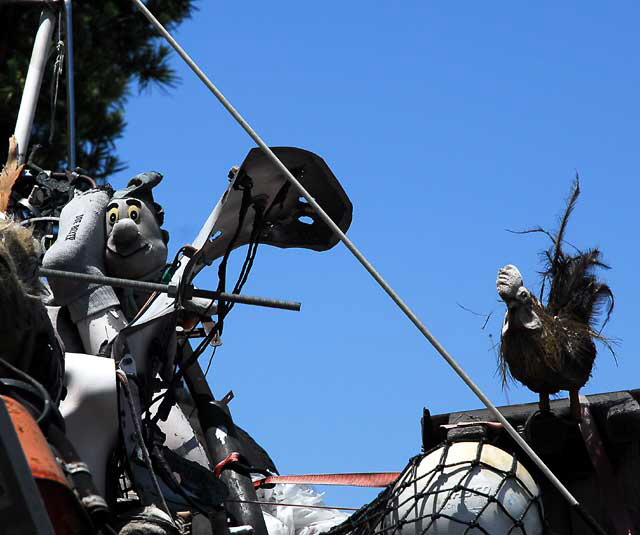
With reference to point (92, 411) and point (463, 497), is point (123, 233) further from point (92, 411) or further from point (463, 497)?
point (463, 497)

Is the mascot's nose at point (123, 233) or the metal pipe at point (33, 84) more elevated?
the metal pipe at point (33, 84)

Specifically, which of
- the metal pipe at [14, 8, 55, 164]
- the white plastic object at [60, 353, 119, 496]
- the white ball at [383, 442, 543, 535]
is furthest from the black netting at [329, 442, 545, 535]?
the metal pipe at [14, 8, 55, 164]

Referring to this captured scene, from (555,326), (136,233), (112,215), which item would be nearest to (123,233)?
(136,233)

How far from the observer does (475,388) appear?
7.86 metres

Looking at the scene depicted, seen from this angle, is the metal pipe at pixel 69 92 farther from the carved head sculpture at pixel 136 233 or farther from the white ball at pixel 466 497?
the white ball at pixel 466 497

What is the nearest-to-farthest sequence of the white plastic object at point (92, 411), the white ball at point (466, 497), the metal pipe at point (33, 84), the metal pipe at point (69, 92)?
the white plastic object at point (92, 411), the white ball at point (466, 497), the metal pipe at point (33, 84), the metal pipe at point (69, 92)

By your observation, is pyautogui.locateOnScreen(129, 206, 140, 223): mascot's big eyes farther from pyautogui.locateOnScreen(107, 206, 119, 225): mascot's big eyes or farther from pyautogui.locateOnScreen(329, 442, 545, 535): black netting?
pyautogui.locateOnScreen(329, 442, 545, 535): black netting

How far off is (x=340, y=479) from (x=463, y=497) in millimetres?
1692

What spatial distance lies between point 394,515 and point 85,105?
12.8 meters

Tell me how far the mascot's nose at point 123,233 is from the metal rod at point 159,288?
1.78ft

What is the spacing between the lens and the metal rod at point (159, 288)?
772 centimetres

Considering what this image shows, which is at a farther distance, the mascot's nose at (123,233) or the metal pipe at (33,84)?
the metal pipe at (33,84)

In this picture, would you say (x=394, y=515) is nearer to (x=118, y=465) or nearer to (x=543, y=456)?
(x=543, y=456)

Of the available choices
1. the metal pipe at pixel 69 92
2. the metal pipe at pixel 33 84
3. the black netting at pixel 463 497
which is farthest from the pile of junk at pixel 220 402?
the metal pipe at pixel 69 92
